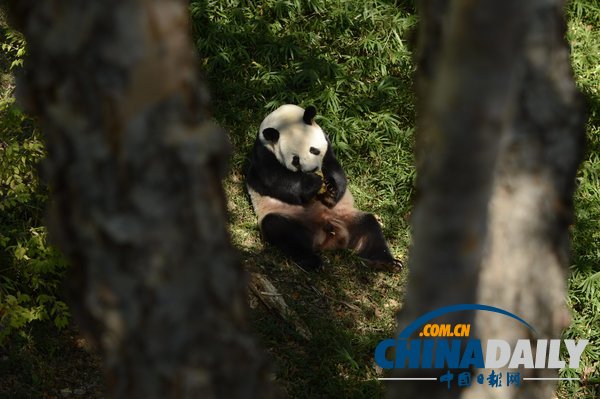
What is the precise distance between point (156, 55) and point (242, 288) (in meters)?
0.62

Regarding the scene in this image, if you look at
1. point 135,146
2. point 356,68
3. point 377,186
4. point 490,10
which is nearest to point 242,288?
point 135,146

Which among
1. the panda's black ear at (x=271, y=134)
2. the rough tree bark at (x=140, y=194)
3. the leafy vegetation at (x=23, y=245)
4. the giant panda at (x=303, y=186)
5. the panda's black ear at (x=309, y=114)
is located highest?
the panda's black ear at (x=309, y=114)

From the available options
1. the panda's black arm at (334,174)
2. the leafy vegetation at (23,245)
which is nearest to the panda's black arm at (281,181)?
the panda's black arm at (334,174)

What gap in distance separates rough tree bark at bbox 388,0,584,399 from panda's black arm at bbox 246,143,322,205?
404 cm

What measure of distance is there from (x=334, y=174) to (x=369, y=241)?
2.36ft

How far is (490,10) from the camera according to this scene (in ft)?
4.53

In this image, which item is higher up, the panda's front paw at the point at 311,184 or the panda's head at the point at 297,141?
the panda's head at the point at 297,141

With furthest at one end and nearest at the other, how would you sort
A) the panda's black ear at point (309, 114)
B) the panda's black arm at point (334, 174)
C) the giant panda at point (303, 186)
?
the panda's black arm at point (334, 174)
the panda's black ear at point (309, 114)
the giant panda at point (303, 186)

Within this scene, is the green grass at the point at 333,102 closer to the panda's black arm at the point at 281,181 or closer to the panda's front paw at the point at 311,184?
the panda's black arm at the point at 281,181

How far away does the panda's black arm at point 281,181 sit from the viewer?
673 centimetres

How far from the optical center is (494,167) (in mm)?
1567

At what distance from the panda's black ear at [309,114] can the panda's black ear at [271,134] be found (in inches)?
11.8

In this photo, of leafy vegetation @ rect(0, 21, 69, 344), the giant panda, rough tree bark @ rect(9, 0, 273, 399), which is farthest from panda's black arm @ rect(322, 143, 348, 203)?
rough tree bark @ rect(9, 0, 273, 399)

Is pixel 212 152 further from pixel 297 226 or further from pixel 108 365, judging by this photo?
pixel 297 226
